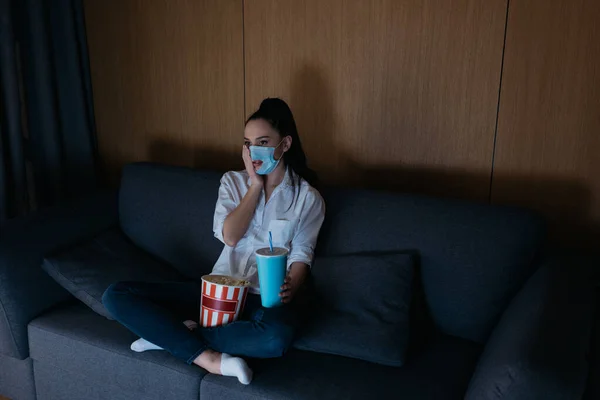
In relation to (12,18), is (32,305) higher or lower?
lower

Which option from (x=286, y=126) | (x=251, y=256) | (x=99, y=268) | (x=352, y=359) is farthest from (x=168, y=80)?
(x=352, y=359)

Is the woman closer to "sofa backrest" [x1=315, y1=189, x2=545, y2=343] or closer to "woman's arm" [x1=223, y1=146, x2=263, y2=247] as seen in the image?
"woman's arm" [x1=223, y1=146, x2=263, y2=247]

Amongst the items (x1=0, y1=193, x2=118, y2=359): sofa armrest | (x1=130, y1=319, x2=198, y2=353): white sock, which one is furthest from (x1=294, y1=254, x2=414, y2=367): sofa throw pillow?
(x1=0, y1=193, x2=118, y2=359): sofa armrest

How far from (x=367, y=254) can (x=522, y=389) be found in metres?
0.79

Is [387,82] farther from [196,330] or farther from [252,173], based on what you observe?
[196,330]

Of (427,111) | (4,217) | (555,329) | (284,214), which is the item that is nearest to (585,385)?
(555,329)

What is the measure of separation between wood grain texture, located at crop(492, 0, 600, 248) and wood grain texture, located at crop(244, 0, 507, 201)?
0.20 ft

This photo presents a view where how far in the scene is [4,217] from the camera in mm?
2461

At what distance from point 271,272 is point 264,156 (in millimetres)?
452

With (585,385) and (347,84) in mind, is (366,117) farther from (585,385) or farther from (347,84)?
(585,385)

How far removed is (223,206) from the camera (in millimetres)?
1913

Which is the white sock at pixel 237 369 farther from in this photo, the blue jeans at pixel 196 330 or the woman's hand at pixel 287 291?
the woman's hand at pixel 287 291

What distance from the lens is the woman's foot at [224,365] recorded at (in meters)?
1.49

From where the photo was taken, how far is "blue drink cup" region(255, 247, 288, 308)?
Answer: 62.3 inches
